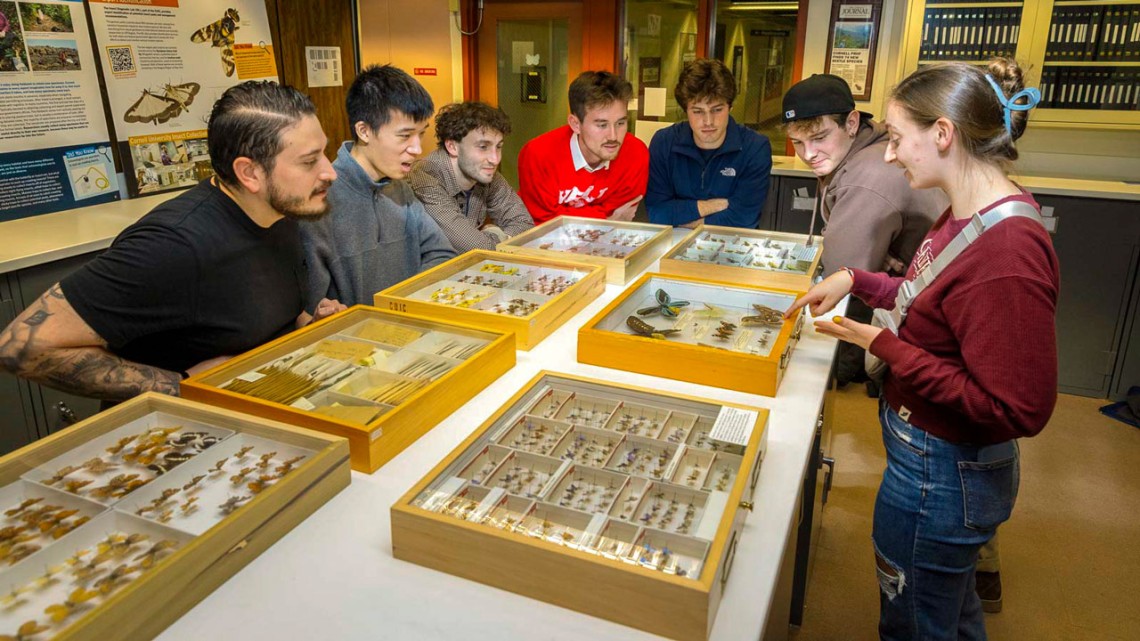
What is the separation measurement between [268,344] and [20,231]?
2.22 metres

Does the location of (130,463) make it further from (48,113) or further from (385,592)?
(48,113)

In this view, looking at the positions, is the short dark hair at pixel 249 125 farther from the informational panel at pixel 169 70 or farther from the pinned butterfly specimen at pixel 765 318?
the informational panel at pixel 169 70

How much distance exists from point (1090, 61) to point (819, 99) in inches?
112

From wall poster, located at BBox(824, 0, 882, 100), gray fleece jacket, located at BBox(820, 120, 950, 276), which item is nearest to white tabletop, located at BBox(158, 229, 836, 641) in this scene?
gray fleece jacket, located at BBox(820, 120, 950, 276)

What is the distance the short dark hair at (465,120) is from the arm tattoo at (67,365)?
62.2 inches

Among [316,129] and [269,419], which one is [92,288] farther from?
[316,129]

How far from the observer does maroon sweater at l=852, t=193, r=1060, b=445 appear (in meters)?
1.37

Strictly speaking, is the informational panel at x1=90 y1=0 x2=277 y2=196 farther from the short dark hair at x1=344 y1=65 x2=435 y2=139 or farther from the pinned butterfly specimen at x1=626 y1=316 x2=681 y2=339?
the pinned butterfly specimen at x1=626 y1=316 x2=681 y2=339

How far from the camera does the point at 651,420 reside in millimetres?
1622

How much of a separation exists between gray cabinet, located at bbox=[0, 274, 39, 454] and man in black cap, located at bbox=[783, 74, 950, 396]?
293 cm

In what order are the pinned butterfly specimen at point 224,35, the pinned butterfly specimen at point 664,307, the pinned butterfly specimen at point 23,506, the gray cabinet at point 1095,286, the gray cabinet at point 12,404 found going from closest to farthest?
the pinned butterfly specimen at point 23,506 < the pinned butterfly specimen at point 664,307 < the gray cabinet at point 12,404 < the gray cabinet at point 1095,286 < the pinned butterfly specimen at point 224,35

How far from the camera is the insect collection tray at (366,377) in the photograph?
153 cm

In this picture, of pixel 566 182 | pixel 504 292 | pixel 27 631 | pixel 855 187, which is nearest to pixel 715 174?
pixel 566 182

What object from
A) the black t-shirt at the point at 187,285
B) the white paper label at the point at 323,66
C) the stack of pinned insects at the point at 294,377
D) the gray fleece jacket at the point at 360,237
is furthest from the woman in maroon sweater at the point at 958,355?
the white paper label at the point at 323,66
